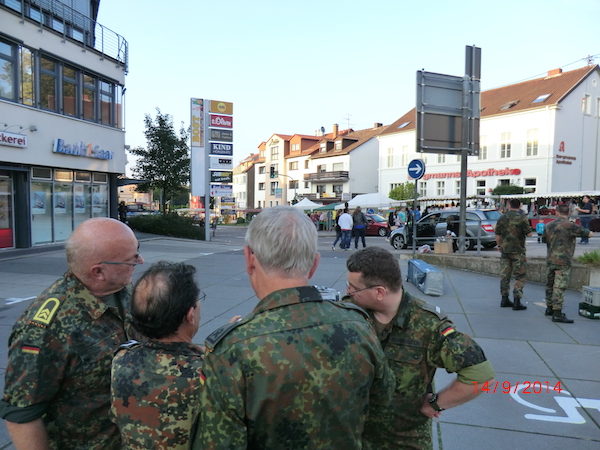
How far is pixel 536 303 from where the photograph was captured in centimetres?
788

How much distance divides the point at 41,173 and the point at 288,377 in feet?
57.6

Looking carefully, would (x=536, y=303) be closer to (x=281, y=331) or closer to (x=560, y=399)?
(x=560, y=399)

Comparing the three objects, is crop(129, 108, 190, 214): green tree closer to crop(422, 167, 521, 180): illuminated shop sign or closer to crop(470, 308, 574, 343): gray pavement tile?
crop(470, 308, 574, 343): gray pavement tile

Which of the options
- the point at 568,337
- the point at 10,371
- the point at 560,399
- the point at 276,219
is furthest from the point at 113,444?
the point at 568,337

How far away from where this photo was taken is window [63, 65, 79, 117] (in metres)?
16.6

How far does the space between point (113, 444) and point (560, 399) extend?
151 inches

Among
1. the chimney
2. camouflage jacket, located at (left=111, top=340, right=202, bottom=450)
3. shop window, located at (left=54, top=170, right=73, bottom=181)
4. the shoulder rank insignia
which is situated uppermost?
the chimney

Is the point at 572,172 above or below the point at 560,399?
above

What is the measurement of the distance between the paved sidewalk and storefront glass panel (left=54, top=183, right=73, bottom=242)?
5.75 m

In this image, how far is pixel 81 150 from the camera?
1717 cm

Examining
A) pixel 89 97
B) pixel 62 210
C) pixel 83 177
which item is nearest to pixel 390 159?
pixel 89 97

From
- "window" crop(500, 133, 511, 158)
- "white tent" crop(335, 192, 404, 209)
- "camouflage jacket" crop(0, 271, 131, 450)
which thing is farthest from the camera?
"window" crop(500, 133, 511, 158)
